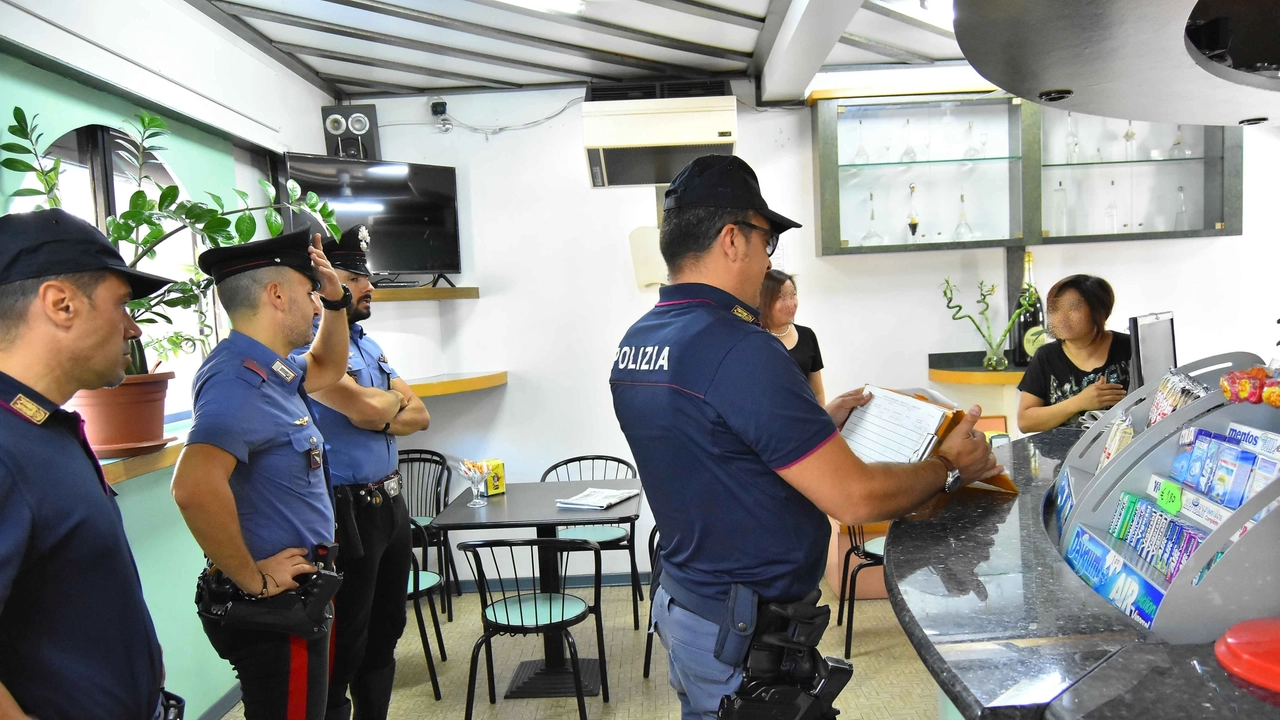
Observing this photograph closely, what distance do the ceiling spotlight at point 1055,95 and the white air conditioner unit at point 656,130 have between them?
2153 millimetres

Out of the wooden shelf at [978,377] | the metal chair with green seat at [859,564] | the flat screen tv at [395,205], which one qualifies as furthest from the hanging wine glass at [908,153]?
the flat screen tv at [395,205]

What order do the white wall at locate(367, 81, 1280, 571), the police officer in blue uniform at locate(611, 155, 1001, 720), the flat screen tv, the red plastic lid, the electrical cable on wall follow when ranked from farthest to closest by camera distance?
the electrical cable on wall < the white wall at locate(367, 81, 1280, 571) < the flat screen tv < the police officer in blue uniform at locate(611, 155, 1001, 720) < the red plastic lid

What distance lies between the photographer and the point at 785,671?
145 centimetres

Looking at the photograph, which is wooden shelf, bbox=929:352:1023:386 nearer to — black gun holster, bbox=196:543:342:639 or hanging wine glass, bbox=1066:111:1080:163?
hanging wine glass, bbox=1066:111:1080:163

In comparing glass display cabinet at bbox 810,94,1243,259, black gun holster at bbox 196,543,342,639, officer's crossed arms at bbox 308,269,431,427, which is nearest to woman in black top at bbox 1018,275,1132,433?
glass display cabinet at bbox 810,94,1243,259

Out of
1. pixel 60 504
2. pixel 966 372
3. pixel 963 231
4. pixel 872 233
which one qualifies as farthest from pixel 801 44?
pixel 60 504

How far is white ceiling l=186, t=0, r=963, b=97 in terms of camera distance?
10.9 ft

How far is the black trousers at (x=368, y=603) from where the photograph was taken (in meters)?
2.49

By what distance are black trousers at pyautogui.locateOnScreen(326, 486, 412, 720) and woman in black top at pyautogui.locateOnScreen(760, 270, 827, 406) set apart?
157cm

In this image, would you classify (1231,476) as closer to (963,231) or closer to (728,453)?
(728,453)

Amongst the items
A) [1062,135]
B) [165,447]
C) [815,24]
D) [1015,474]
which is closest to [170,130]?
[165,447]

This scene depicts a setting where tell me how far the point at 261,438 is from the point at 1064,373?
2642mm

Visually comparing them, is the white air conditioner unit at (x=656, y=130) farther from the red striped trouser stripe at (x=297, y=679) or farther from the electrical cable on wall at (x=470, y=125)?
the red striped trouser stripe at (x=297, y=679)

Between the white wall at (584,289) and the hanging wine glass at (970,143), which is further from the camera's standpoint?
the white wall at (584,289)
